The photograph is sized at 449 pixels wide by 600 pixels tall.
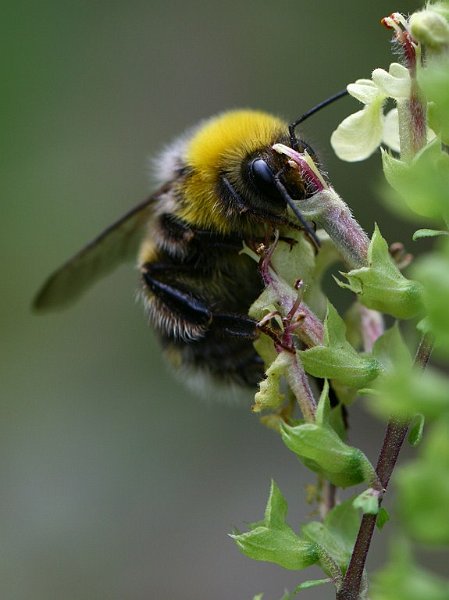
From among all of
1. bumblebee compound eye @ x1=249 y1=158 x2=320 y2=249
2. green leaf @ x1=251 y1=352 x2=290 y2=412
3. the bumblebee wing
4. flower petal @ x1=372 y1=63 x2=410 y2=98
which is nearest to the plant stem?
green leaf @ x1=251 y1=352 x2=290 y2=412

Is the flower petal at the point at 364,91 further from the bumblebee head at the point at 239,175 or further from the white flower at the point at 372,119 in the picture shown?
the bumblebee head at the point at 239,175

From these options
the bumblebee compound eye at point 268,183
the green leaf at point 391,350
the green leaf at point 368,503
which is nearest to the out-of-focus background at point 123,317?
the bumblebee compound eye at point 268,183

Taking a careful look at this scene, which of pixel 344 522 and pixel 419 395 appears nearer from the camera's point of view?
pixel 419 395

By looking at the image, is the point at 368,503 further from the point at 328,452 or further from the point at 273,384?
the point at 273,384

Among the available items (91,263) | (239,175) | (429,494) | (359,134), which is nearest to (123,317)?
(91,263)

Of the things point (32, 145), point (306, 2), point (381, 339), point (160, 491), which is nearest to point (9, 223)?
point (32, 145)

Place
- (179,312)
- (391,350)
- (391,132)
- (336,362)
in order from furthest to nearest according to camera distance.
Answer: (179,312)
(391,132)
(391,350)
(336,362)

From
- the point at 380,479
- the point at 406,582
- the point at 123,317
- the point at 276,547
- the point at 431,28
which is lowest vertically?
the point at 123,317

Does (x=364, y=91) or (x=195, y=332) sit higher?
(x=364, y=91)
